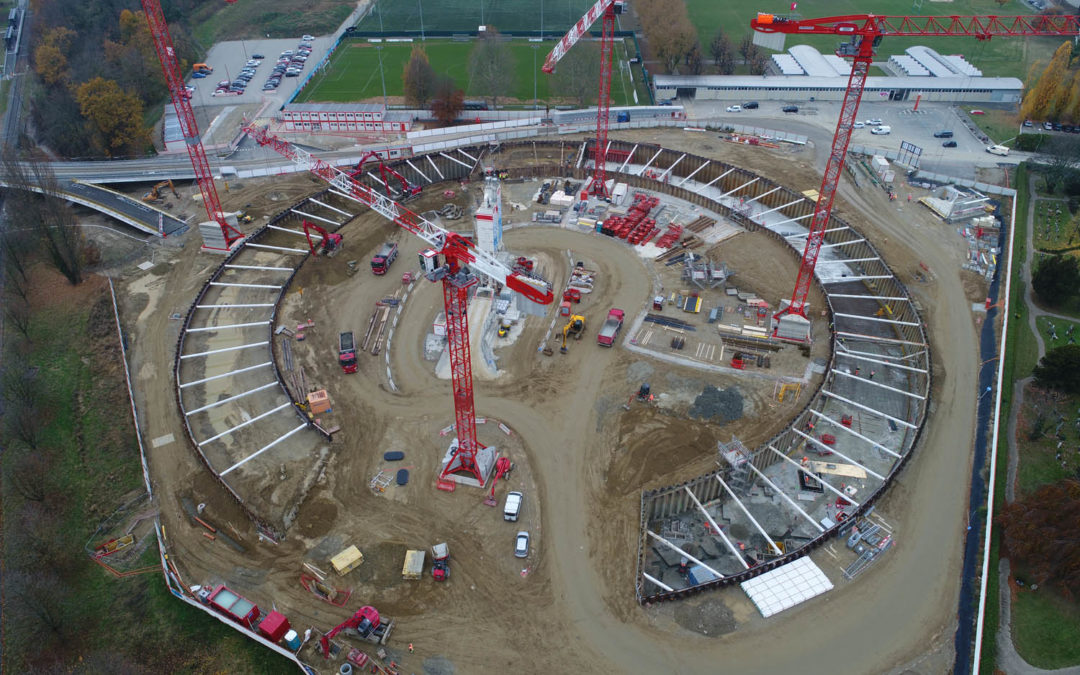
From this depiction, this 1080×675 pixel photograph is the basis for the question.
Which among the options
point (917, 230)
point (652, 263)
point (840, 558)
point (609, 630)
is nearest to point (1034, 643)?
point (840, 558)

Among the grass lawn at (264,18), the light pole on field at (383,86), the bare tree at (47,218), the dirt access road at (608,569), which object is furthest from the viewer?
the grass lawn at (264,18)

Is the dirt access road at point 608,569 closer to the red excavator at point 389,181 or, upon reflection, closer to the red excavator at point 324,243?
the red excavator at point 324,243

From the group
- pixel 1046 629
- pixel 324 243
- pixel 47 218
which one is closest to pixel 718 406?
pixel 1046 629

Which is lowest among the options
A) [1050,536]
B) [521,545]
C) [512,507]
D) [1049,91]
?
[521,545]

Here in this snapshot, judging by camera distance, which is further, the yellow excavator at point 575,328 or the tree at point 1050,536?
the yellow excavator at point 575,328

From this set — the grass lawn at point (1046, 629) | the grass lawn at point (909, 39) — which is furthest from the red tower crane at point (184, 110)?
the grass lawn at point (909, 39)

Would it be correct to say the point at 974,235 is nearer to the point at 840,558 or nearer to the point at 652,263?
the point at 652,263

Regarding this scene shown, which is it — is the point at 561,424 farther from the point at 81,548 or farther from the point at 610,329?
the point at 81,548
